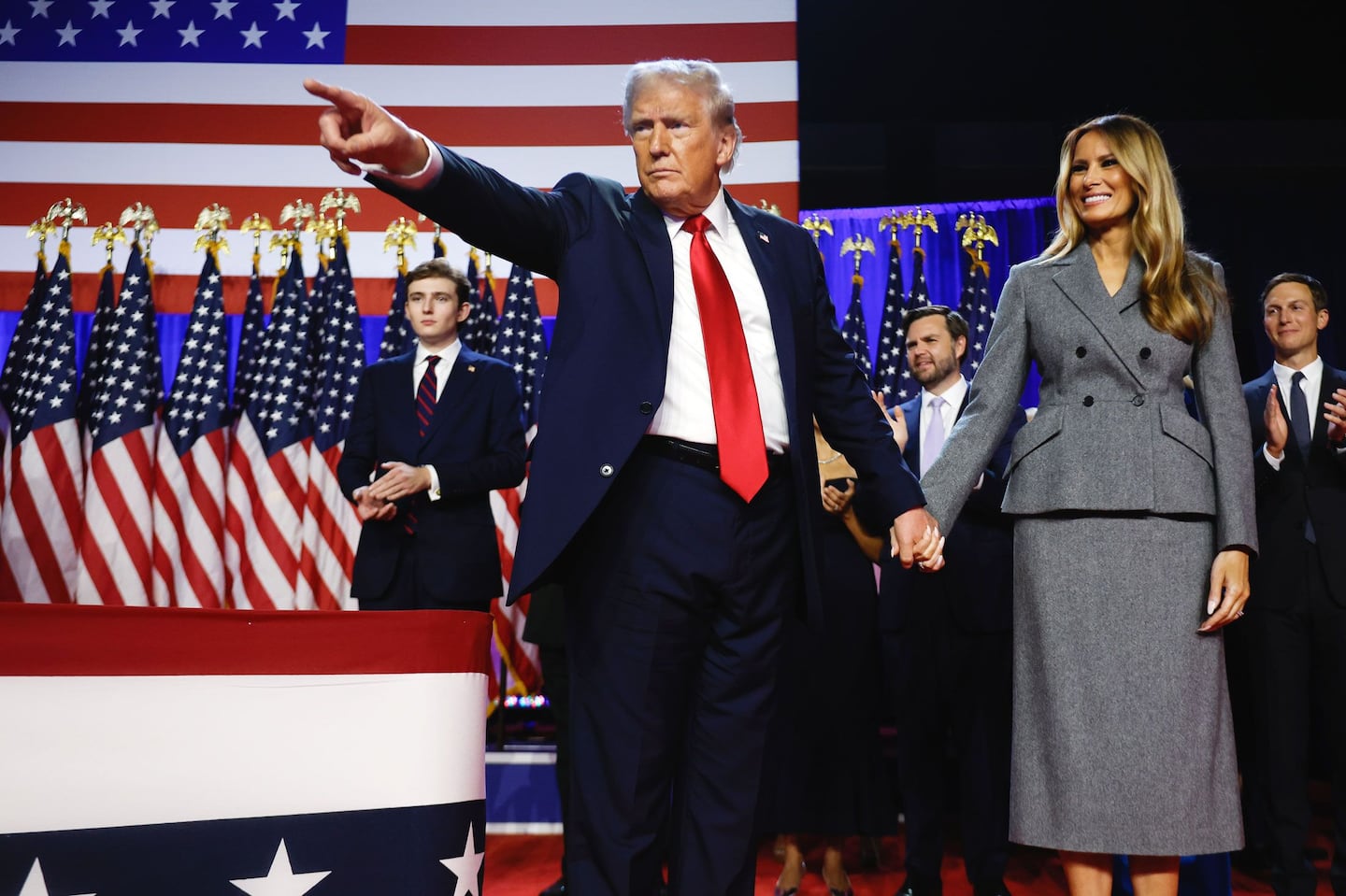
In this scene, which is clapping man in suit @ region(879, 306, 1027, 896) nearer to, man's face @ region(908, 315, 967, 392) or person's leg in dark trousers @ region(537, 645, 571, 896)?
man's face @ region(908, 315, 967, 392)

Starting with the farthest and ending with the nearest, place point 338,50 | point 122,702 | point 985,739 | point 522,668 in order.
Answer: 1. point 338,50
2. point 522,668
3. point 985,739
4. point 122,702

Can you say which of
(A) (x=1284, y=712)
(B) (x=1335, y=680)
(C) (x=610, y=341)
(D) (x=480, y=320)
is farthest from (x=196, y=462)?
(B) (x=1335, y=680)

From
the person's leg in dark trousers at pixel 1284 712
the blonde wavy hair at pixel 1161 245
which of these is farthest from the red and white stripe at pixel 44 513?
the person's leg in dark trousers at pixel 1284 712

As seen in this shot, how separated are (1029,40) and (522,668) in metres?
4.67

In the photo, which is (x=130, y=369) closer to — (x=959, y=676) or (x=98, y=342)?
(x=98, y=342)

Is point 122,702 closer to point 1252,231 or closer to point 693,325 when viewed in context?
point 693,325

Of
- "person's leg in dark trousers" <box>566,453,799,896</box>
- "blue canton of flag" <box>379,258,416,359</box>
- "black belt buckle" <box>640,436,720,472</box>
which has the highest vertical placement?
"blue canton of flag" <box>379,258,416,359</box>

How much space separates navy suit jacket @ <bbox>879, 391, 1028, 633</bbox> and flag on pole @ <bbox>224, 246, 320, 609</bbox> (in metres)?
2.78

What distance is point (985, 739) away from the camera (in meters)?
3.48

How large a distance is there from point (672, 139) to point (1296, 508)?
8.63 ft

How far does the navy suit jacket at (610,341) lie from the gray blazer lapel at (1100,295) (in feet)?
1.92

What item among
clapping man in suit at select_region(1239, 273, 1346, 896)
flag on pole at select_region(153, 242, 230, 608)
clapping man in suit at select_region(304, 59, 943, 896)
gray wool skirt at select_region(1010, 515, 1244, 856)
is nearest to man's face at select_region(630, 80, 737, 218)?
clapping man in suit at select_region(304, 59, 943, 896)

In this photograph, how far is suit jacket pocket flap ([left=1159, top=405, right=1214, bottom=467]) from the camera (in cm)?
231

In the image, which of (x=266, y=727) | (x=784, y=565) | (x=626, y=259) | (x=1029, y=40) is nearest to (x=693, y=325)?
(x=626, y=259)
